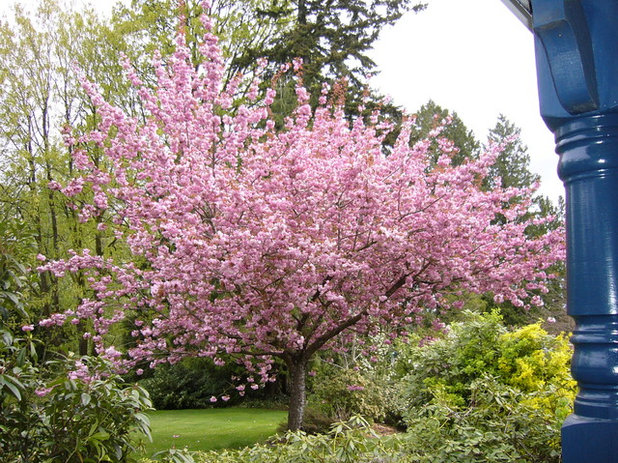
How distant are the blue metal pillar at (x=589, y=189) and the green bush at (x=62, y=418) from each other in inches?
76.0

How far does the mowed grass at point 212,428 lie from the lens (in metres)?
8.12

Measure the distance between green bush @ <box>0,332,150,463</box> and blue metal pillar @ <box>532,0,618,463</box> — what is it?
1.93 metres

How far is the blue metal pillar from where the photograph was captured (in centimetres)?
171

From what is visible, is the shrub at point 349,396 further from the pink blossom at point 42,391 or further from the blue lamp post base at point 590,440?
the blue lamp post base at point 590,440

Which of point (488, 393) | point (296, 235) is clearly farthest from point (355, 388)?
point (488, 393)

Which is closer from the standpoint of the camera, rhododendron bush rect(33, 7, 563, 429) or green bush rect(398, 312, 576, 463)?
green bush rect(398, 312, 576, 463)

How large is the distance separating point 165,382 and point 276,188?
9.22m

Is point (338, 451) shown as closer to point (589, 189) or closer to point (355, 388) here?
point (589, 189)

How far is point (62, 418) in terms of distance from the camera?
257 centimetres

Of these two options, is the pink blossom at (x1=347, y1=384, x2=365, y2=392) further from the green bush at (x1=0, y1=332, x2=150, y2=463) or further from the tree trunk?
the green bush at (x1=0, y1=332, x2=150, y2=463)

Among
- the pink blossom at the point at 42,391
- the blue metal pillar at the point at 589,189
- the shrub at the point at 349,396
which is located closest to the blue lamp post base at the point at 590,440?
the blue metal pillar at the point at 589,189

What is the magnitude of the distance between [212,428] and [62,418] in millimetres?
7390

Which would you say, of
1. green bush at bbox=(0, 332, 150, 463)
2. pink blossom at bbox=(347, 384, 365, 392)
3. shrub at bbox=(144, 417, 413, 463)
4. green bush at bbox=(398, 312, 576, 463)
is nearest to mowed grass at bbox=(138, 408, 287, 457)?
A: pink blossom at bbox=(347, 384, 365, 392)

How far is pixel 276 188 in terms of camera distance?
6301 mm
